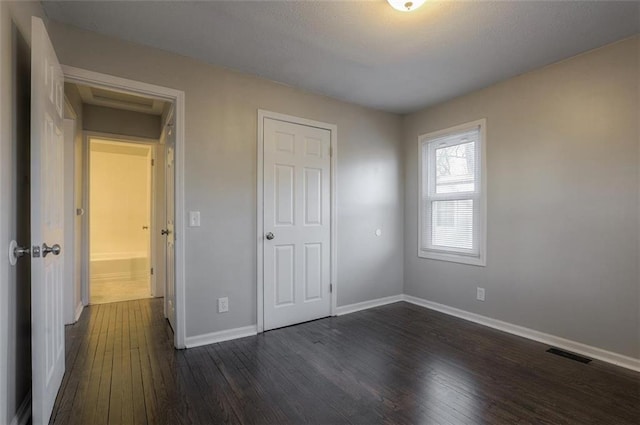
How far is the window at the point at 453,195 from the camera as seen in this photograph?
3.42 meters

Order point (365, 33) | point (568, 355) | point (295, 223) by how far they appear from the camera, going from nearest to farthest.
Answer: point (365, 33), point (568, 355), point (295, 223)

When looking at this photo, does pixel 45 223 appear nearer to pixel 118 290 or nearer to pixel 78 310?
pixel 78 310

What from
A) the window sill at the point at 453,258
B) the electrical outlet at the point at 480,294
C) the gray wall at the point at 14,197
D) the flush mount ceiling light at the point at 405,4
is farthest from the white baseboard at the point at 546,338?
the gray wall at the point at 14,197

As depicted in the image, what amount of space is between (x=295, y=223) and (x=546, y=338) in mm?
2502

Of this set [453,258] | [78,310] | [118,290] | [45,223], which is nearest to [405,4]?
[45,223]

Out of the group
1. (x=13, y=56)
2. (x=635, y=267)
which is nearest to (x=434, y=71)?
(x=635, y=267)

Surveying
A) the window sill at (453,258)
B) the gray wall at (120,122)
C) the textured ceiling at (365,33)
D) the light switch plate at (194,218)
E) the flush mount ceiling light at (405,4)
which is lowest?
the window sill at (453,258)

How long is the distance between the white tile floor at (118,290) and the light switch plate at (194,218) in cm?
224

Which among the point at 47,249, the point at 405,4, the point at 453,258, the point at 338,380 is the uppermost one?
the point at 405,4

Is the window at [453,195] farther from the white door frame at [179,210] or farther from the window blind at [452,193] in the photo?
the white door frame at [179,210]

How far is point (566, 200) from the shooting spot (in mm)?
2730

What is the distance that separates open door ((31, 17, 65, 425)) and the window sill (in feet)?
11.5

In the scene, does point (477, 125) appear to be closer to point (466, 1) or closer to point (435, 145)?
point (435, 145)

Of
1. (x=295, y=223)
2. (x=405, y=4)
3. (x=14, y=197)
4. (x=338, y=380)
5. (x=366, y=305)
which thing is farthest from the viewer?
(x=366, y=305)
